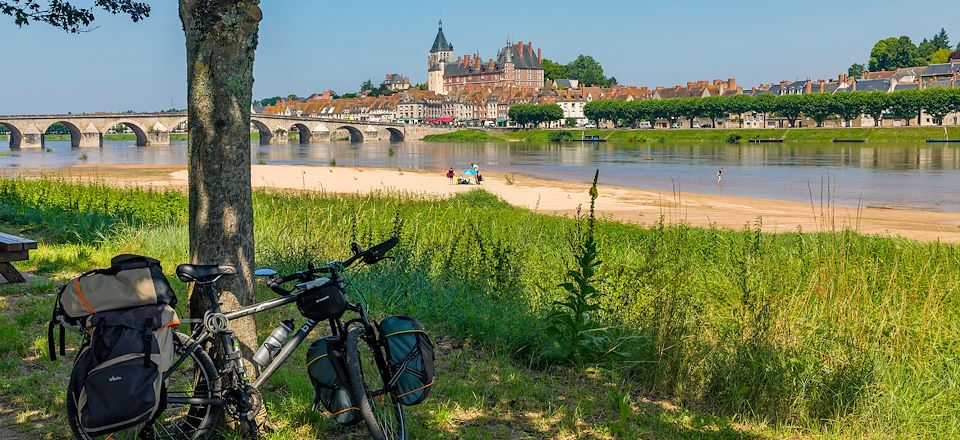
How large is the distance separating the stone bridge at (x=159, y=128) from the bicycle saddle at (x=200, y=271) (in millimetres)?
94013

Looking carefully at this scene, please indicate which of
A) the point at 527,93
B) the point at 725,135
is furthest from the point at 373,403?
the point at 527,93

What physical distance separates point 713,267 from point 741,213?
1646 cm

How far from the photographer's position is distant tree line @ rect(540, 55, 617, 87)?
18738cm

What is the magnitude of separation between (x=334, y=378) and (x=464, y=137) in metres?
114

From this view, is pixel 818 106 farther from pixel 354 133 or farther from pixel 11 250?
pixel 11 250

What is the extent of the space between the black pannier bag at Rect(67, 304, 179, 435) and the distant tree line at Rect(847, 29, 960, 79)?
154m

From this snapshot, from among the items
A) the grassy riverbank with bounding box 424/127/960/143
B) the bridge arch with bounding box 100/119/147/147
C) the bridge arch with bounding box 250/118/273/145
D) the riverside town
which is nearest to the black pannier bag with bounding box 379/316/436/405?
the riverside town

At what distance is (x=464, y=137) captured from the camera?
117 meters

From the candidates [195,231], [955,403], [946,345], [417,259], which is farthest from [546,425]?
[417,259]

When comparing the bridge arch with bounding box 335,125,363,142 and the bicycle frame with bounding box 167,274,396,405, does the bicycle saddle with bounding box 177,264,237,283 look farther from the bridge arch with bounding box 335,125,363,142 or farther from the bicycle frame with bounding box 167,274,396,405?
the bridge arch with bounding box 335,125,363,142

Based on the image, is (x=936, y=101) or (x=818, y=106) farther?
(x=818, y=106)

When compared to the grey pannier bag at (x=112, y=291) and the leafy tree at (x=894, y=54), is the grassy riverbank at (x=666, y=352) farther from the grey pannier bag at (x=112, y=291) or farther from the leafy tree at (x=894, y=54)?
the leafy tree at (x=894, y=54)

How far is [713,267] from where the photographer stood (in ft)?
28.4

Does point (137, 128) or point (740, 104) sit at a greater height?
point (740, 104)
